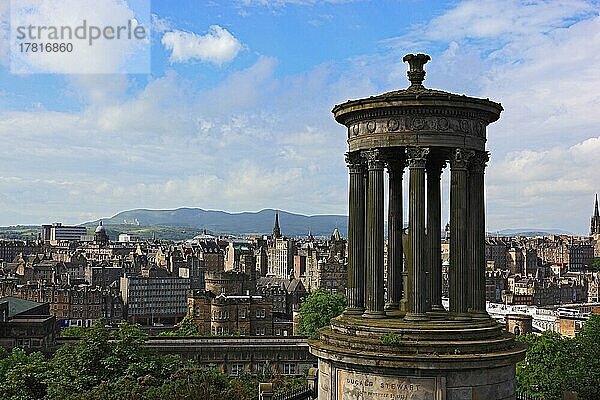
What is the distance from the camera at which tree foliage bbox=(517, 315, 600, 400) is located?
1719 inches

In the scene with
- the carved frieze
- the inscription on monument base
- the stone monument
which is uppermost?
the carved frieze

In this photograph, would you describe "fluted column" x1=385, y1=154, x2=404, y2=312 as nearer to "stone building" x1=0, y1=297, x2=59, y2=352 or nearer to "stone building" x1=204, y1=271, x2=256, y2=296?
"stone building" x1=0, y1=297, x2=59, y2=352

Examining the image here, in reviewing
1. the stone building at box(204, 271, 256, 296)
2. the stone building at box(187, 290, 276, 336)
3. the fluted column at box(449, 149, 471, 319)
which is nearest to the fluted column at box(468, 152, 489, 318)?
the fluted column at box(449, 149, 471, 319)

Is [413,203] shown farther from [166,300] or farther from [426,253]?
[166,300]

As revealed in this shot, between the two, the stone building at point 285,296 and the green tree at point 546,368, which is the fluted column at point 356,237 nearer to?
the green tree at point 546,368

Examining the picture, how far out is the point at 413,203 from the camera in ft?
68.1

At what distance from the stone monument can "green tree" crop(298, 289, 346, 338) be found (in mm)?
59823

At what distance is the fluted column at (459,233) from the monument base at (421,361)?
2.60 feet

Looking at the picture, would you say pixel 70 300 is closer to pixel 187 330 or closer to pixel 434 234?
pixel 187 330

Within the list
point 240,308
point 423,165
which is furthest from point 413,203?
point 240,308

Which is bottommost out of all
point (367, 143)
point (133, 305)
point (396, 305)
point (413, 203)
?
point (133, 305)

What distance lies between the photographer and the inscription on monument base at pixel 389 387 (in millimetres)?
20000

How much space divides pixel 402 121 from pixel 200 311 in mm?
89457

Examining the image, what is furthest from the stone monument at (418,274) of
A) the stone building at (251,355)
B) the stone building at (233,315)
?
the stone building at (233,315)
